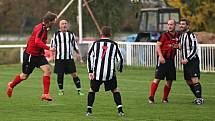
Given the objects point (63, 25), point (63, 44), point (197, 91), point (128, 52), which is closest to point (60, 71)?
point (63, 44)

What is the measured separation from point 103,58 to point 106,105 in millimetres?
2503

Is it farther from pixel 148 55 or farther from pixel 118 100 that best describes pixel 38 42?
pixel 148 55

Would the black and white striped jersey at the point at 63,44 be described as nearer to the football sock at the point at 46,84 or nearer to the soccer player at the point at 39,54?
the soccer player at the point at 39,54

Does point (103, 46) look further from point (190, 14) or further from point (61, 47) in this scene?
point (190, 14)

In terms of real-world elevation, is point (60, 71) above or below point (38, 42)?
below

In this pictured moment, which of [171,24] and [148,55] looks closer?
[171,24]

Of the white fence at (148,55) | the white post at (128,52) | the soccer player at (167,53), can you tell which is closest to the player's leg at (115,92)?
the soccer player at (167,53)

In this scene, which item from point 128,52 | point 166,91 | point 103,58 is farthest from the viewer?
point 128,52

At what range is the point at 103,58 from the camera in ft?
48.4

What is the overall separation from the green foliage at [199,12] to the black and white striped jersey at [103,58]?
91.0ft

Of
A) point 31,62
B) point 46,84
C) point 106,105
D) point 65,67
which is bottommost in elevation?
point 106,105

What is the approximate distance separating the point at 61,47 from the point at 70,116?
224 inches

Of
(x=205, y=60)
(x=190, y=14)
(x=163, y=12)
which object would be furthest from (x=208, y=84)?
(x=190, y=14)

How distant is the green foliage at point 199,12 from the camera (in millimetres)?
42188
